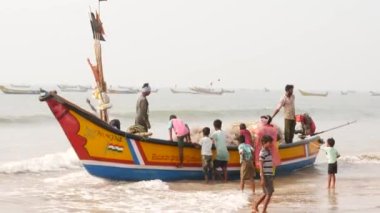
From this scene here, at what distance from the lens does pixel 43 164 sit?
15.8 metres

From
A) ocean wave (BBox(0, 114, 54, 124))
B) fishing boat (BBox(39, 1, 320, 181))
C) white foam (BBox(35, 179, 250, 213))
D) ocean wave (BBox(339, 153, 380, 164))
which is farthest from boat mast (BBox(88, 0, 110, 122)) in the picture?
ocean wave (BBox(0, 114, 54, 124))

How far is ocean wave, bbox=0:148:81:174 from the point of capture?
14.8 metres

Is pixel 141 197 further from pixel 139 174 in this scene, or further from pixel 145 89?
pixel 145 89

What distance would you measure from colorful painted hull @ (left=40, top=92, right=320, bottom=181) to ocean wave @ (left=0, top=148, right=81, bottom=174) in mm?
4357

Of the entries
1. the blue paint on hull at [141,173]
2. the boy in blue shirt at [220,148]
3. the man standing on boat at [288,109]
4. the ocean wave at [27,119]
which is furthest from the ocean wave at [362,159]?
the ocean wave at [27,119]

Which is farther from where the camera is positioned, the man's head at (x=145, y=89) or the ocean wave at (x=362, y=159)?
the ocean wave at (x=362, y=159)

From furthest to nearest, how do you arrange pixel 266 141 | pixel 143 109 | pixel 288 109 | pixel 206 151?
1. pixel 288 109
2. pixel 143 109
3. pixel 206 151
4. pixel 266 141

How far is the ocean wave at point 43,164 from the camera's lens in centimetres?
1483

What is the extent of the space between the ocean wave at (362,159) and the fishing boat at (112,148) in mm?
6262

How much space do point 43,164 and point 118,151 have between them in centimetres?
551

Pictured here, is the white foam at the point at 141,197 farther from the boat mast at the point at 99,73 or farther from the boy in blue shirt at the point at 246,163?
the boat mast at the point at 99,73

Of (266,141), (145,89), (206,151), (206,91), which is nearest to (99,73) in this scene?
(145,89)

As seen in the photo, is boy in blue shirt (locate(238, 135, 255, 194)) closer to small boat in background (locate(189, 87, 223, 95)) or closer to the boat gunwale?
the boat gunwale

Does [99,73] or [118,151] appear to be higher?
[99,73]
